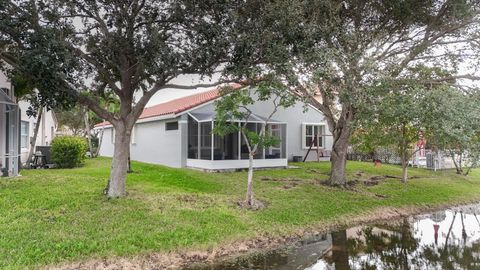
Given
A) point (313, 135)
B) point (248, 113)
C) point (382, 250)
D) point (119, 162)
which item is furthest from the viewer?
point (313, 135)

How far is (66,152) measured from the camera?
804 inches

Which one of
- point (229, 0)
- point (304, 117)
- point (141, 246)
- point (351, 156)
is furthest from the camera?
point (351, 156)

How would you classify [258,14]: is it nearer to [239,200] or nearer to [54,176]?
[239,200]

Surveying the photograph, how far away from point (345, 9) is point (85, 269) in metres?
12.7

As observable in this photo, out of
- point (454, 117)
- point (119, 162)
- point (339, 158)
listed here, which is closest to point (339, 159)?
point (339, 158)

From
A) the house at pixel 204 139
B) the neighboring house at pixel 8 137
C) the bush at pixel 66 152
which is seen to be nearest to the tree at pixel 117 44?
the neighboring house at pixel 8 137

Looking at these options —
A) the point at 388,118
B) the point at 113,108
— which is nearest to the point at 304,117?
the point at 388,118

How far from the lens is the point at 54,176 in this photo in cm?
1542

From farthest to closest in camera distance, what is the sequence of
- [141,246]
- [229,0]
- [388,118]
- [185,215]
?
[388,118], [185,215], [229,0], [141,246]

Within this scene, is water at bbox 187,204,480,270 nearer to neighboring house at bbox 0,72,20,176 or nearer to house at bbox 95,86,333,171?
house at bbox 95,86,333,171

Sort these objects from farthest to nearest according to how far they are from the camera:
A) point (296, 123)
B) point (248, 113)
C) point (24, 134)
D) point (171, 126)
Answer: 1. point (296, 123)
2. point (171, 126)
3. point (24, 134)
4. point (248, 113)

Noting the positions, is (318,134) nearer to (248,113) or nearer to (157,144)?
(157,144)

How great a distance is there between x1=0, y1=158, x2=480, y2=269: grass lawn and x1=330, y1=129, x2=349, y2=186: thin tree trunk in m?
1.00

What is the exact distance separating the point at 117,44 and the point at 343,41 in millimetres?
7531
